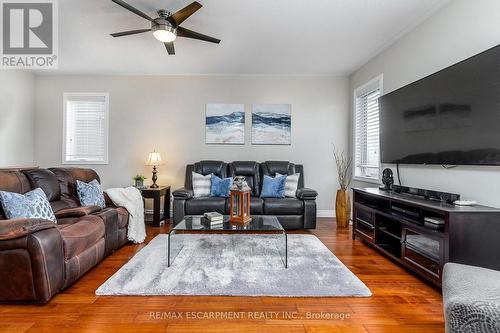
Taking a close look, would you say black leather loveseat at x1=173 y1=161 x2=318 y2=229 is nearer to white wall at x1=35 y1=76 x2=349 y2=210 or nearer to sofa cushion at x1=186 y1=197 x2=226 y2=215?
sofa cushion at x1=186 y1=197 x2=226 y2=215

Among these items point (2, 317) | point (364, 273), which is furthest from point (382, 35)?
point (2, 317)

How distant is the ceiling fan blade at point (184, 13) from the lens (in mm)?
2466

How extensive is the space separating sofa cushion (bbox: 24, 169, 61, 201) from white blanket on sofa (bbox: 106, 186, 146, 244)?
24.0 inches

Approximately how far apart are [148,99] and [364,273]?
14.9ft

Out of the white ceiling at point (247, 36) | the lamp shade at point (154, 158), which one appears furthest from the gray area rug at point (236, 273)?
the white ceiling at point (247, 36)

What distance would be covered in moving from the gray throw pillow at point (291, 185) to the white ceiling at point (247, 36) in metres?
1.86

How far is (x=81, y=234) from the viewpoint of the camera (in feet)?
7.82

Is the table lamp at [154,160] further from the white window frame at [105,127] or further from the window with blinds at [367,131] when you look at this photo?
the window with blinds at [367,131]

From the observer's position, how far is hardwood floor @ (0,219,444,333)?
5.74 ft

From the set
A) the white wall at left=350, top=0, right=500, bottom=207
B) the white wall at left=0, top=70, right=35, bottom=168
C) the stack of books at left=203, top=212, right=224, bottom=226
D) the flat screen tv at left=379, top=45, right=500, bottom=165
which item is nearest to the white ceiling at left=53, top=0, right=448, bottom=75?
the white wall at left=350, top=0, right=500, bottom=207

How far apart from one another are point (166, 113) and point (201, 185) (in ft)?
5.39

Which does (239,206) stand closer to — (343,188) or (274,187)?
(274,187)

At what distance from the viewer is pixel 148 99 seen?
520 centimetres

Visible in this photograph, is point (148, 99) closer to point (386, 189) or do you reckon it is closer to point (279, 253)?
point (279, 253)
